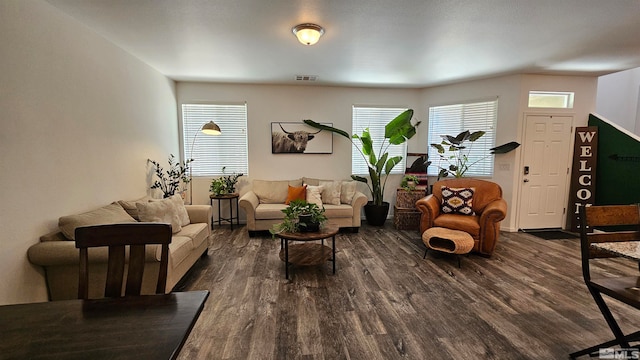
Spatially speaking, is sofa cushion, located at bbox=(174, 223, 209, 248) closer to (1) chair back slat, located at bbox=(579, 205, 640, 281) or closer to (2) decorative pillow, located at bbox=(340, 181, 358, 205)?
(2) decorative pillow, located at bbox=(340, 181, 358, 205)

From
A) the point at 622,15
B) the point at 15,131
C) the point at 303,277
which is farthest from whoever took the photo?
the point at 303,277

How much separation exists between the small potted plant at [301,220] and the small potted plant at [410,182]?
239 cm

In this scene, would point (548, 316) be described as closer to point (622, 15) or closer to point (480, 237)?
point (480, 237)

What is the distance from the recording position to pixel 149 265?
2.24 metres

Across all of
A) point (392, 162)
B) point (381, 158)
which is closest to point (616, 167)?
point (392, 162)

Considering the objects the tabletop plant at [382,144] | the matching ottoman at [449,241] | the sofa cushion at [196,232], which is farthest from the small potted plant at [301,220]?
the tabletop plant at [382,144]

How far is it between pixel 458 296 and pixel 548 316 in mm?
679

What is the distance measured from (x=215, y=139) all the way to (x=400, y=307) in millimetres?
4283

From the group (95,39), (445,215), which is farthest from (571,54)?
(95,39)

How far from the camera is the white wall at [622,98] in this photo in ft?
17.4

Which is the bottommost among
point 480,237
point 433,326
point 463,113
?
point 433,326

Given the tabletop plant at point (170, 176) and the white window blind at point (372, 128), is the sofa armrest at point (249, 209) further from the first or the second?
the white window blind at point (372, 128)

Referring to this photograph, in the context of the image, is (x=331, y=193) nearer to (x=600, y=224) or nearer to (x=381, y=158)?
(x=381, y=158)

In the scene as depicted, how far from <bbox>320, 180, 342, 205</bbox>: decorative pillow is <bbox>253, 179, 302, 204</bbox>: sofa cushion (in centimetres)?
69
